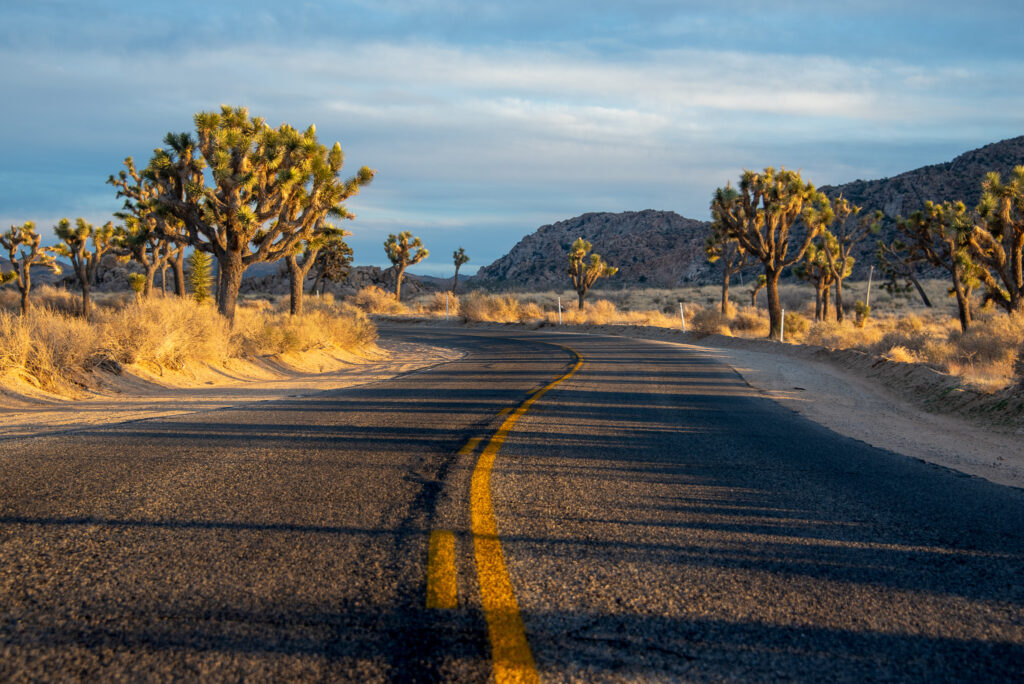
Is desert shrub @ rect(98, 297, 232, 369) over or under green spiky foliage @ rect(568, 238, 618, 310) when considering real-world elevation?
under

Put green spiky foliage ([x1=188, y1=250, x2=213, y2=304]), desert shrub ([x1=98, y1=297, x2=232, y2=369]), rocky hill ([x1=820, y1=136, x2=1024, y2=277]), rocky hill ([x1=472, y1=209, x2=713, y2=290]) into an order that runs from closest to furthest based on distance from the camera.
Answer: desert shrub ([x1=98, y1=297, x2=232, y2=369]) < green spiky foliage ([x1=188, y1=250, x2=213, y2=304]) < rocky hill ([x1=820, y1=136, x2=1024, y2=277]) < rocky hill ([x1=472, y1=209, x2=713, y2=290])

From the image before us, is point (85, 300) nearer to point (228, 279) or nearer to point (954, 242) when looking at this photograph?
point (228, 279)

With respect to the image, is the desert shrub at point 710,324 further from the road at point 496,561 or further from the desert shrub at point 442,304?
the desert shrub at point 442,304

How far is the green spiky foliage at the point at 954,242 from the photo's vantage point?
71.2ft

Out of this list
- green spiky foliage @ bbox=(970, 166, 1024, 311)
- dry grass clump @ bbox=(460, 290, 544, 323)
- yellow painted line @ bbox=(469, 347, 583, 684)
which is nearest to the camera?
yellow painted line @ bbox=(469, 347, 583, 684)

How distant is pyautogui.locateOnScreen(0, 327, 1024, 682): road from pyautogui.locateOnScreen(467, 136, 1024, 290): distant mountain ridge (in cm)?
5395

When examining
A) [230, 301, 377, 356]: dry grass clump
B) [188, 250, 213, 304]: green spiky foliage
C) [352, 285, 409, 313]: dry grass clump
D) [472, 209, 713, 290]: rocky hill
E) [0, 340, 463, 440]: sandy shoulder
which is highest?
[472, 209, 713, 290]: rocky hill

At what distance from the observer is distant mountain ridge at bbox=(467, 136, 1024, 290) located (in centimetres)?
8200

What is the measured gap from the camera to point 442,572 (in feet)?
10.9

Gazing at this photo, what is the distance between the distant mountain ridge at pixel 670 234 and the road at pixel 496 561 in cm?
5395

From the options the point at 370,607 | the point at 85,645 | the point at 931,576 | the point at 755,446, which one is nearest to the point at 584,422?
the point at 755,446

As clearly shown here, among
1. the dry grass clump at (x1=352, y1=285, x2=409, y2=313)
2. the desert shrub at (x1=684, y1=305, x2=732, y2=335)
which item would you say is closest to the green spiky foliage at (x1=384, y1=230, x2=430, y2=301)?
the dry grass clump at (x1=352, y1=285, x2=409, y2=313)

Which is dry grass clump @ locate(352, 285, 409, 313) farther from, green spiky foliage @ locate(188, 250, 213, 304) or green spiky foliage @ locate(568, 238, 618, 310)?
green spiky foliage @ locate(188, 250, 213, 304)

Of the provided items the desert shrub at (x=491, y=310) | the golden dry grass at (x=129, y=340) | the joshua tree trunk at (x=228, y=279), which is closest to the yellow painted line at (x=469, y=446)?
the golden dry grass at (x=129, y=340)
